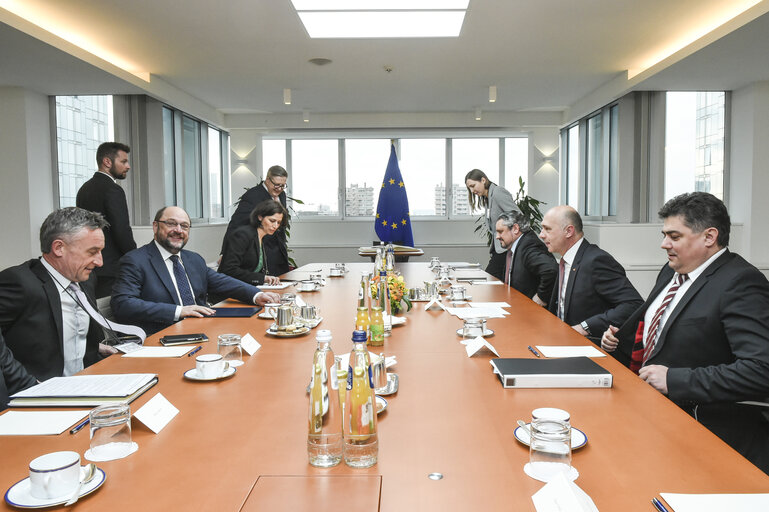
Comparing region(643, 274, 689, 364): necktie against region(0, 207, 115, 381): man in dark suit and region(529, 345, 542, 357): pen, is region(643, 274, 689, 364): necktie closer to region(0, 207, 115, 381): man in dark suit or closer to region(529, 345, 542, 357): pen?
region(529, 345, 542, 357): pen

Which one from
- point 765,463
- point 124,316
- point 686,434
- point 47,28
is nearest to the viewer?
point 686,434

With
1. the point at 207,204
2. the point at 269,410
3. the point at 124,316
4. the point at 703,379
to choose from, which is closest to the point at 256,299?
the point at 124,316

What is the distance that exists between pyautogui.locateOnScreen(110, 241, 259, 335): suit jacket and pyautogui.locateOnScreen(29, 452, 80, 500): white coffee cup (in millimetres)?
1854

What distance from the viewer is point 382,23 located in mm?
4586

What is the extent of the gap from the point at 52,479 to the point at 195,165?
873 centimetres

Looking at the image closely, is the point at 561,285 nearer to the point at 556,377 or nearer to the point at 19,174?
the point at 556,377

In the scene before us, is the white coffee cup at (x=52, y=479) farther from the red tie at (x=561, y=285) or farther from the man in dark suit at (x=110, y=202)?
the man in dark suit at (x=110, y=202)

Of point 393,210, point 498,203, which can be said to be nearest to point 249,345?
point 498,203

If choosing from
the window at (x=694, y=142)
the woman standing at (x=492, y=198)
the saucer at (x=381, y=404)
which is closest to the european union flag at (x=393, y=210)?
the woman standing at (x=492, y=198)

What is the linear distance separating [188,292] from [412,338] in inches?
57.8

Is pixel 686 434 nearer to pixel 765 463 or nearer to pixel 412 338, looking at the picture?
pixel 765 463

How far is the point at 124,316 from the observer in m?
2.82

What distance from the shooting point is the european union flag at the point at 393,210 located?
9.80m

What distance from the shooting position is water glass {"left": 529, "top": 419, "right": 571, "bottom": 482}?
42.2 inches
